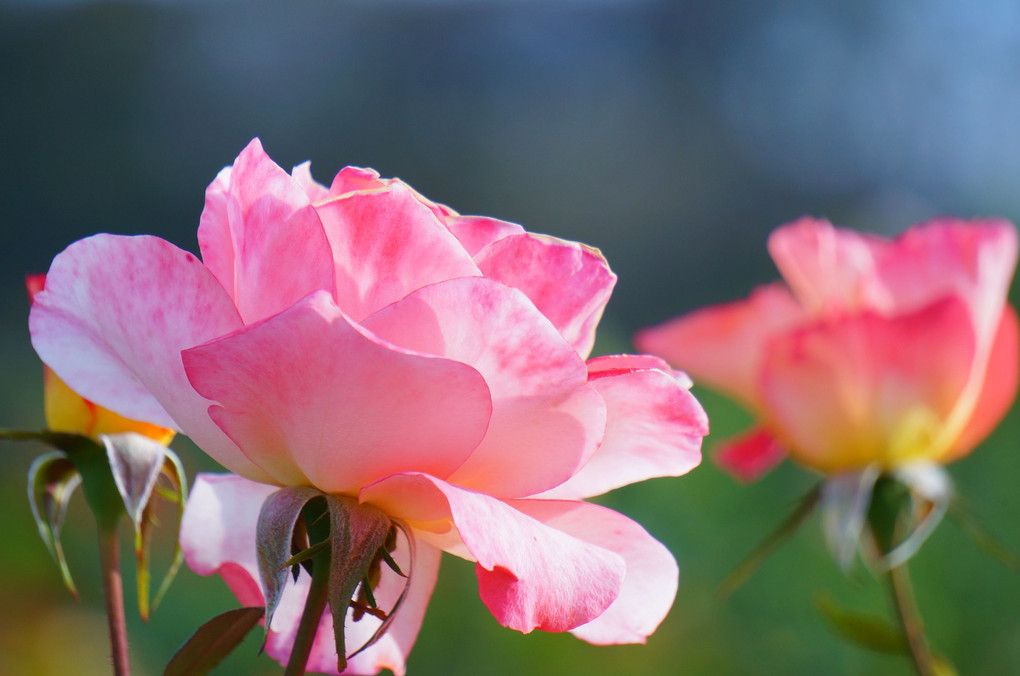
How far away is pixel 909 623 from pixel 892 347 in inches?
5.0

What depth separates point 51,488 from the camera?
9.6 inches

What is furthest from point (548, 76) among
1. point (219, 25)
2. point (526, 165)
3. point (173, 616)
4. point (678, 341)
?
point (678, 341)

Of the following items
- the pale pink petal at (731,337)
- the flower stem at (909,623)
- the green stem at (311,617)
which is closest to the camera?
the green stem at (311,617)

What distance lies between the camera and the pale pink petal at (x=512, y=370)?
17cm

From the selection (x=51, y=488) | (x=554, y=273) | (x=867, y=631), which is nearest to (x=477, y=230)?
(x=554, y=273)

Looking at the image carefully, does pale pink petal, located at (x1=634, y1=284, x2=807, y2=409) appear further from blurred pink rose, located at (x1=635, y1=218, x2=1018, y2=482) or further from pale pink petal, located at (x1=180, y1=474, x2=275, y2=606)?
pale pink petal, located at (x1=180, y1=474, x2=275, y2=606)

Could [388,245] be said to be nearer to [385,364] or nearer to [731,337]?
[385,364]

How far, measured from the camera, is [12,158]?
294 centimetres

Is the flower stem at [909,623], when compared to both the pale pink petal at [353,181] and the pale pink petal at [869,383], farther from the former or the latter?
the pale pink petal at [353,181]

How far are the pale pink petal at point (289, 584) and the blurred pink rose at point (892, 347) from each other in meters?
0.29

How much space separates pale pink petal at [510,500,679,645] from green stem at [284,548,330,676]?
5 cm

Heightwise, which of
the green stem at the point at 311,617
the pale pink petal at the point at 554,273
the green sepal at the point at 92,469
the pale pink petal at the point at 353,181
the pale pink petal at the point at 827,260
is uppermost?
the pale pink petal at the point at 353,181

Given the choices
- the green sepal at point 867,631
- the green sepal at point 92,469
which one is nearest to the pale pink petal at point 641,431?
the green sepal at point 92,469

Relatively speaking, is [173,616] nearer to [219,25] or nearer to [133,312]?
[133,312]
